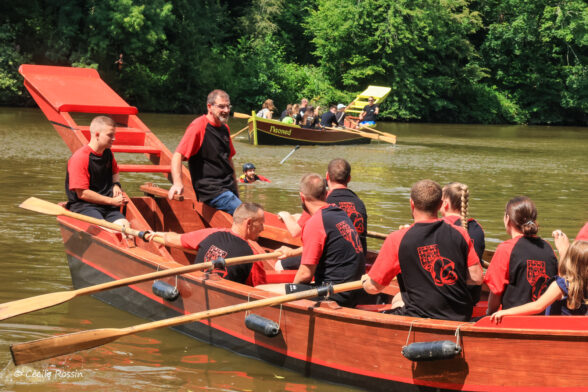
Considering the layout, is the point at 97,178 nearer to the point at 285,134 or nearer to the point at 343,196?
the point at 343,196

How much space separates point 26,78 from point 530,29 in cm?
3716

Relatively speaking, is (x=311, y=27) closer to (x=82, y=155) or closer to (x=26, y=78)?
(x=26, y=78)

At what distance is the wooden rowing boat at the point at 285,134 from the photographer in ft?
70.0

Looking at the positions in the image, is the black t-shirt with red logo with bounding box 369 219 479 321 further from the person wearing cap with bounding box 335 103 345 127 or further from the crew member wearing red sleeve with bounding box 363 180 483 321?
the person wearing cap with bounding box 335 103 345 127

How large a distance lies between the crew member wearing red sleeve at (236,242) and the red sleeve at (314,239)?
0.51 meters

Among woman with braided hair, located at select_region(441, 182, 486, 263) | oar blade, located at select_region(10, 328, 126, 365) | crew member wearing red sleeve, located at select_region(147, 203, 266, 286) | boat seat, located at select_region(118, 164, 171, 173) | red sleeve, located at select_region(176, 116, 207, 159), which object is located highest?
red sleeve, located at select_region(176, 116, 207, 159)

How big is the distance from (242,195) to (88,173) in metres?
6.45

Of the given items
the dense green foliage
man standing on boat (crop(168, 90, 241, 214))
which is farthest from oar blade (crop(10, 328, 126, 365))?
the dense green foliage

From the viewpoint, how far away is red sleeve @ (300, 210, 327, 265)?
17.7 feet

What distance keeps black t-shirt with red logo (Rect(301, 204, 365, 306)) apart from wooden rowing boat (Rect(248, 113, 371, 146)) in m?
15.6

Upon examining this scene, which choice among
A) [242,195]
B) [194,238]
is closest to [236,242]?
[194,238]

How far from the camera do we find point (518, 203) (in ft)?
16.1

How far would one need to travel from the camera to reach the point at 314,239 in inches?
213

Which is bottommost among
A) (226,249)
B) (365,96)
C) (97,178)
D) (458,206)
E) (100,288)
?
(100,288)
